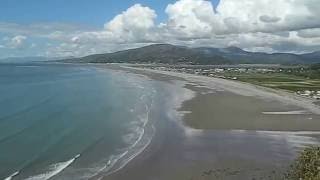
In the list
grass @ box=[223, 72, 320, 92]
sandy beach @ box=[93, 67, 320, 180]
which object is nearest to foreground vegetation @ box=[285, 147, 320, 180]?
sandy beach @ box=[93, 67, 320, 180]

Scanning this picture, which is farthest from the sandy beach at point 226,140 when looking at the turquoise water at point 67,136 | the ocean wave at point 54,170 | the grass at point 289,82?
the grass at point 289,82

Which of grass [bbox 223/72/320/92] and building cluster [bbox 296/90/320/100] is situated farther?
grass [bbox 223/72/320/92]

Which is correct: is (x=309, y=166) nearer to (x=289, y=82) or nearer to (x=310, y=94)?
(x=310, y=94)

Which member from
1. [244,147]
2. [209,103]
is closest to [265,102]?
[209,103]

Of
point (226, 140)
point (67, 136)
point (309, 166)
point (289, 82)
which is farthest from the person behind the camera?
point (289, 82)

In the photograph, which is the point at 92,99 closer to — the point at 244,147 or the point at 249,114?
the point at 249,114

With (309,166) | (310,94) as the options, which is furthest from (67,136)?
(310,94)

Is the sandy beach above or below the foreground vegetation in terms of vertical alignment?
below

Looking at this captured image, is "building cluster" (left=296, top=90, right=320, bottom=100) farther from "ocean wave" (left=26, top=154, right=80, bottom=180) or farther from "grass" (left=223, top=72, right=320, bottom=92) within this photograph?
"ocean wave" (left=26, top=154, right=80, bottom=180)
